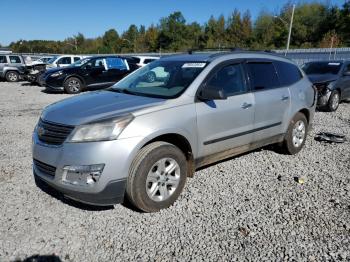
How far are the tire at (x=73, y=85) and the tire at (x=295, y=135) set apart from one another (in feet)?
35.6

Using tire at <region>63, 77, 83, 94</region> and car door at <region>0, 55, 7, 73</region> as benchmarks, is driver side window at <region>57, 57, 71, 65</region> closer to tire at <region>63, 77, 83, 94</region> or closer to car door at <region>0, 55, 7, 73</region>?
car door at <region>0, 55, 7, 73</region>

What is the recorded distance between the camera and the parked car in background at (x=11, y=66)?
2072cm

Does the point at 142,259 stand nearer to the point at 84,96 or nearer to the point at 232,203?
the point at 232,203

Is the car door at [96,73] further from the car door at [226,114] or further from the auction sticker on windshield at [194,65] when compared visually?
the car door at [226,114]

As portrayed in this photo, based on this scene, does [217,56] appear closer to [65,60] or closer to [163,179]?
[163,179]

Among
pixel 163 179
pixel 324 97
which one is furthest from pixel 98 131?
pixel 324 97

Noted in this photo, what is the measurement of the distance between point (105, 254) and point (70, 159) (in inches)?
37.6

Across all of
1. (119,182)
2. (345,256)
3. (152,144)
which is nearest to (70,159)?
(119,182)

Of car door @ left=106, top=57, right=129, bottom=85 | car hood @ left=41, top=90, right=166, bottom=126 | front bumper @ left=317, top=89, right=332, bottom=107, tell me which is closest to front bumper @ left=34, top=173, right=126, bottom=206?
car hood @ left=41, top=90, right=166, bottom=126

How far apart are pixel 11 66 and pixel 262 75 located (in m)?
20.2

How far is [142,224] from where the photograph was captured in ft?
11.3

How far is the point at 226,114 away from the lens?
4.18 meters

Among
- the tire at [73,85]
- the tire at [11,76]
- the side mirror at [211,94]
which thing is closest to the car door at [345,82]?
the side mirror at [211,94]

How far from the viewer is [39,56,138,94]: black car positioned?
14102 millimetres
